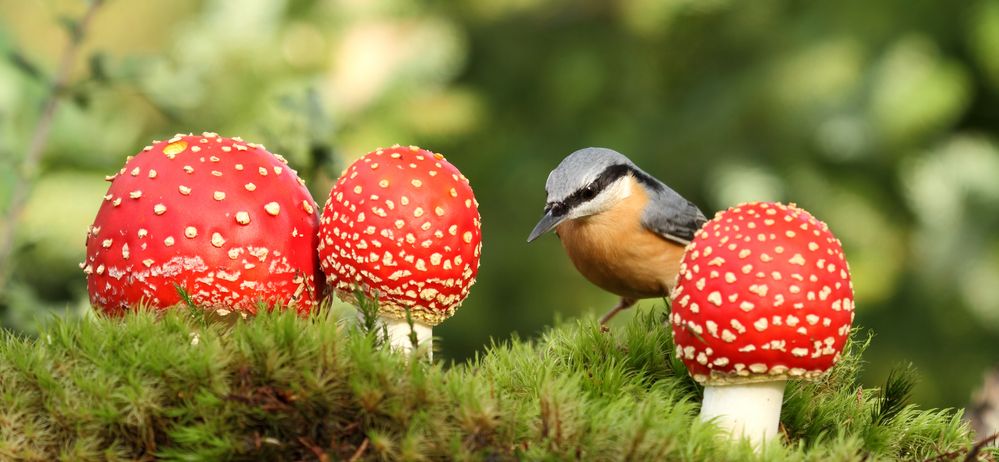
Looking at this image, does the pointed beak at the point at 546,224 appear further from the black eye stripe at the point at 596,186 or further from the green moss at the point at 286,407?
the green moss at the point at 286,407

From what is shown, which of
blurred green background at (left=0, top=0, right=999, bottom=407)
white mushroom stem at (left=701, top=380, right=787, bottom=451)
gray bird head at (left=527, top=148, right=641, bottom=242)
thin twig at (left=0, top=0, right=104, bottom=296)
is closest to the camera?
white mushroom stem at (left=701, top=380, right=787, bottom=451)

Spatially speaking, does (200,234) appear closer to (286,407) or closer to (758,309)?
(286,407)

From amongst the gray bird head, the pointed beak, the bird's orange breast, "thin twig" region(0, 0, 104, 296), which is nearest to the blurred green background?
"thin twig" region(0, 0, 104, 296)

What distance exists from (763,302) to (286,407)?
3.16ft

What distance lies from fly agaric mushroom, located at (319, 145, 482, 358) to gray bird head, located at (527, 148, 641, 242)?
0.32 metres

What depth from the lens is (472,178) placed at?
6375mm

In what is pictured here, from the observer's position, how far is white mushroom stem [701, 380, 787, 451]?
2182 millimetres

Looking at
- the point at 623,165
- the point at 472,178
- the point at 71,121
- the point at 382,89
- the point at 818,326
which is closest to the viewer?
the point at 818,326

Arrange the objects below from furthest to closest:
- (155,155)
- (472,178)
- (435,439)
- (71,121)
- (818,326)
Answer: (472,178) → (71,121) → (155,155) → (818,326) → (435,439)

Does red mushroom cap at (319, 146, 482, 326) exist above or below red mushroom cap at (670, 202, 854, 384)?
above

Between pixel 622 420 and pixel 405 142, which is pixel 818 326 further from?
pixel 405 142

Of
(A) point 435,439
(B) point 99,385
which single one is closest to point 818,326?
(A) point 435,439

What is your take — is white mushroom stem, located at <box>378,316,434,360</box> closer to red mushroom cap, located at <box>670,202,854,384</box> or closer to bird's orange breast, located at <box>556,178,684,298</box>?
red mushroom cap, located at <box>670,202,854,384</box>

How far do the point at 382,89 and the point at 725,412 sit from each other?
3.63 meters
